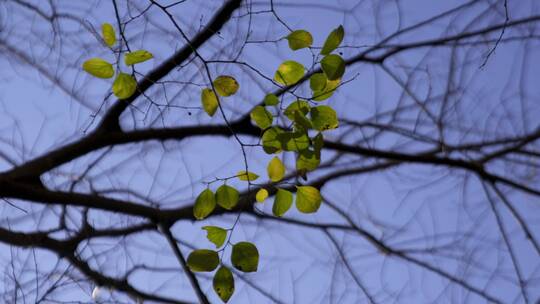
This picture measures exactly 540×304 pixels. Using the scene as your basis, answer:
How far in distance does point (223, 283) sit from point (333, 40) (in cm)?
54

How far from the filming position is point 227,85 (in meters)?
1.45

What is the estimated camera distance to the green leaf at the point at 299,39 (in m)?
1.40

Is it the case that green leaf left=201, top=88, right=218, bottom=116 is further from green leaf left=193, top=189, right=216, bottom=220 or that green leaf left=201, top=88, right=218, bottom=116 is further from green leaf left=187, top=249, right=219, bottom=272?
green leaf left=187, top=249, right=219, bottom=272

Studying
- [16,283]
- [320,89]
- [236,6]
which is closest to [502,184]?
[236,6]

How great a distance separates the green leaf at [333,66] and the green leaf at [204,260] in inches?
17.3

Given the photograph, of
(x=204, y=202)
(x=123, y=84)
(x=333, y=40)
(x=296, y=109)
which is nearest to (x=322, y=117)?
(x=296, y=109)

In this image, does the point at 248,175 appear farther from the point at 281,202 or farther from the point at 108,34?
the point at 108,34

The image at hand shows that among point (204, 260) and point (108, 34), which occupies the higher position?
point (108, 34)

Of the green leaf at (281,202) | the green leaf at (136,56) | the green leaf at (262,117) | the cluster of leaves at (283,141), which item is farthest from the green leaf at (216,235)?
the green leaf at (136,56)

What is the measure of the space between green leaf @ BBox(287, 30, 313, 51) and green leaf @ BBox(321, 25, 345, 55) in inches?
4.2

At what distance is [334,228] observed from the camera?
275 centimetres

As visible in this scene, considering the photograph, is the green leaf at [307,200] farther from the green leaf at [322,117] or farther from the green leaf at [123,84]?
the green leaf at [123,84]

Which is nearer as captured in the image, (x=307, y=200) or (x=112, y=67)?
(x=112, y=67)

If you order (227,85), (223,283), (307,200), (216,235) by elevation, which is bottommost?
(223,283)
